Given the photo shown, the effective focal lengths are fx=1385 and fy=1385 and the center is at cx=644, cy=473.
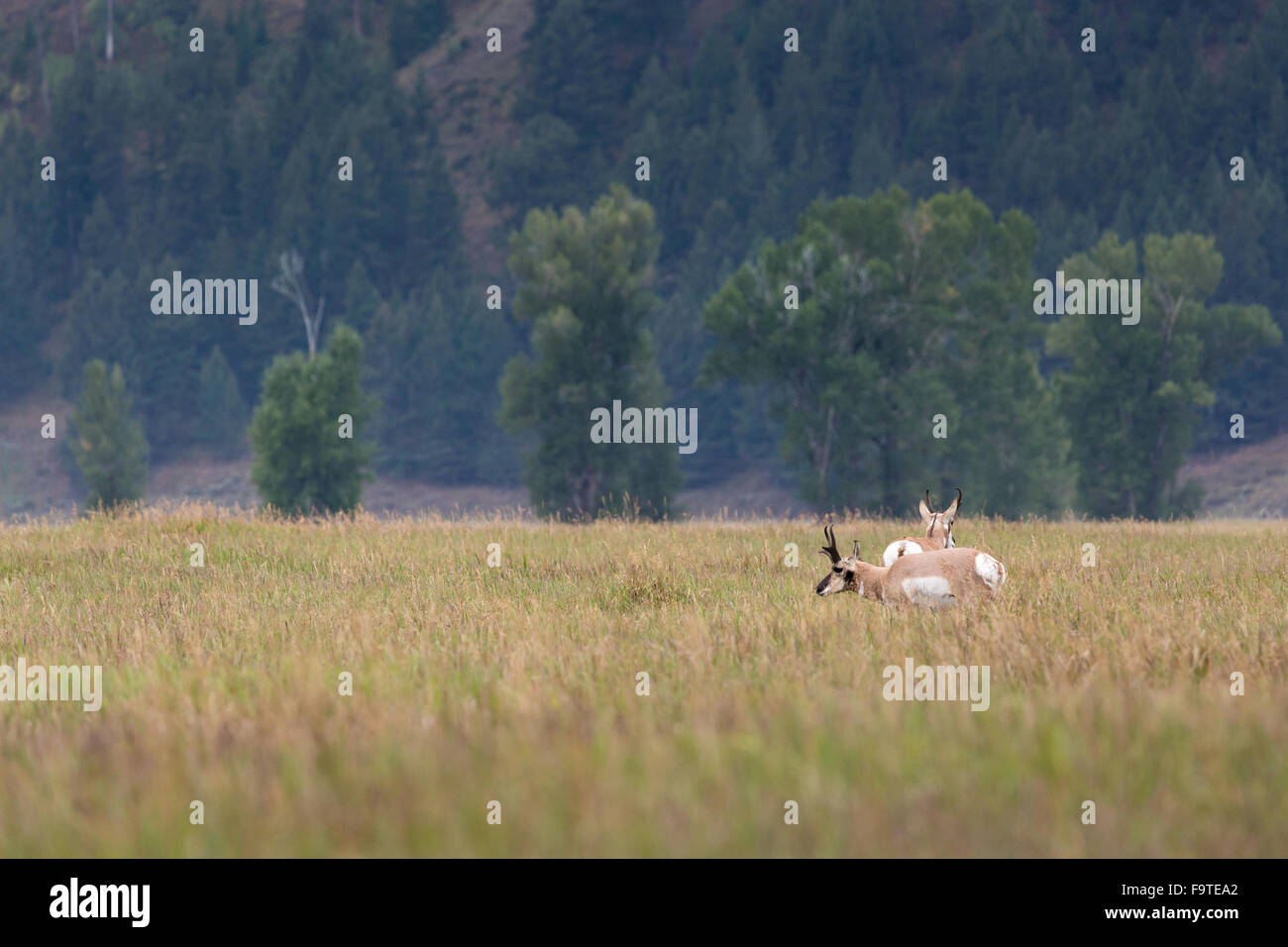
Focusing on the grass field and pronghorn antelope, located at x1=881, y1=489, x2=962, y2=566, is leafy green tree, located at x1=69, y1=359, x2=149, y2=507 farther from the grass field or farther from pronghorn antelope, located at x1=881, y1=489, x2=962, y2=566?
pronghorn antelope, located at x1=881, y1=489, x2=962, y2=566

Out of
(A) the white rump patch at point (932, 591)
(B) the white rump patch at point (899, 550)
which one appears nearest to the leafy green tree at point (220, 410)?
(B) the white rump patch at point (899, 550)

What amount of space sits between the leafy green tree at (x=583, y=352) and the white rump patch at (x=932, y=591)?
43.3 meters

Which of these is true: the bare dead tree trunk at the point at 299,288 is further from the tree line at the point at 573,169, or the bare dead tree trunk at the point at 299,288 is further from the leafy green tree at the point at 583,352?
the leafy green tree at the point at 583,352

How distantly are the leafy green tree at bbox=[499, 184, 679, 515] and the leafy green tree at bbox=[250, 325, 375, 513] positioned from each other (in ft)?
21.9

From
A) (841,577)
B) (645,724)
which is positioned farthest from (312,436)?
(645,724)

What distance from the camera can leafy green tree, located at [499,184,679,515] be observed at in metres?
56.8

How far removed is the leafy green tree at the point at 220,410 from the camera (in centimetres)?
10231

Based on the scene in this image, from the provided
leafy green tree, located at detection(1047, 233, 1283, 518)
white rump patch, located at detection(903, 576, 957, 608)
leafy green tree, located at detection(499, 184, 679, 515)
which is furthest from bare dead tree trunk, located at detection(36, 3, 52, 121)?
white rump patch, located at detection(903, 576, 957, 608)

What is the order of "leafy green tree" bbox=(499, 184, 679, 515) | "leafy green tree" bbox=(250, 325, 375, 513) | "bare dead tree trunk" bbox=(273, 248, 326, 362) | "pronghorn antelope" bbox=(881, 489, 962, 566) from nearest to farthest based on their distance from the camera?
"pronghorn antelope" bbox=(881, 489, 962, 566) < "leafy green tree" bbox=(250, 325, 375, 513) < "leafy green tree" bbox=(499, 184, 679, 515) < "bare dead tree trunk" bbox=(273, 248, 326, 362)

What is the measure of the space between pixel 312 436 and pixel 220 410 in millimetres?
51772

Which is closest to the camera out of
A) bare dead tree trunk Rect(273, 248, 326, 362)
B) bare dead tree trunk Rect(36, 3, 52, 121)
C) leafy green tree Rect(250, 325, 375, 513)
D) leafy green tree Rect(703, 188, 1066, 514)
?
leafy green tree Rect(703, 188, 1066, 514)

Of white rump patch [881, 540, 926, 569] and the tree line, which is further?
the tree line

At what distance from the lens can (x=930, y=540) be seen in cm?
1565
